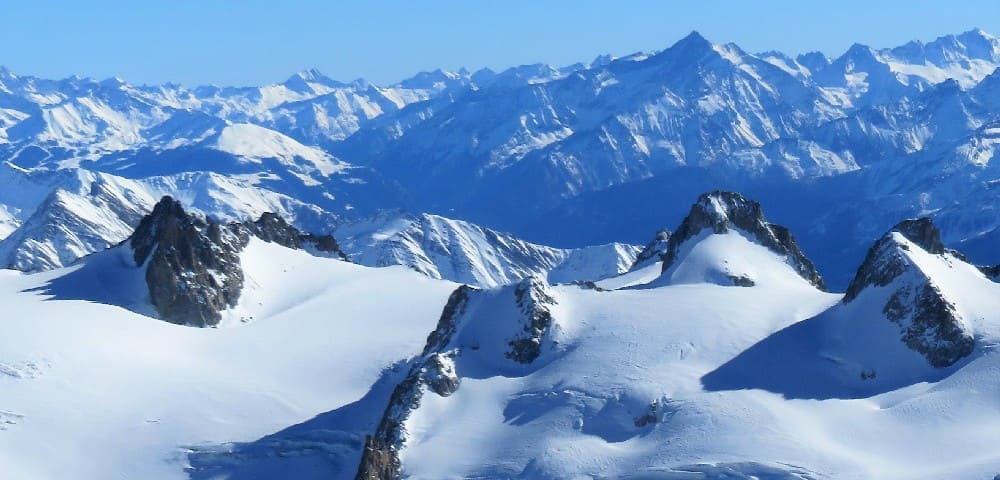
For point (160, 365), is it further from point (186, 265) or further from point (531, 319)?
point (531, 319)

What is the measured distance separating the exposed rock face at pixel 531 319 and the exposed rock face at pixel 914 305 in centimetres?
2690

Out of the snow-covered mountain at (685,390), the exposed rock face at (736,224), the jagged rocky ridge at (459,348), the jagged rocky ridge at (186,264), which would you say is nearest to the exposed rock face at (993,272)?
the snow-covered mountain at (685,390)

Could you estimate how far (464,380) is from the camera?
354 feet

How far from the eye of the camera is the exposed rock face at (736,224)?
156125 mm

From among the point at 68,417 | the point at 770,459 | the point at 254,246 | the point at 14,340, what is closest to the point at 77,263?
the point at 254,246

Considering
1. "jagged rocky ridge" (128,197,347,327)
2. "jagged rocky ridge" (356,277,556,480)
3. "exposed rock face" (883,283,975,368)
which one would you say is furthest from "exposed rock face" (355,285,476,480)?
"exposed rock face" (883,283,975,368)

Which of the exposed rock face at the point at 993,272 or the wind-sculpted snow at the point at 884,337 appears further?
the exposed rock face at the point at 993,272

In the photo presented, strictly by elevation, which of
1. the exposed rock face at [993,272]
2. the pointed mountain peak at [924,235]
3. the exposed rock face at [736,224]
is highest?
the exposed rock face at [736,224]

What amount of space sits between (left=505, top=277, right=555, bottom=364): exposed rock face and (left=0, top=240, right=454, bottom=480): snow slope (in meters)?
17.0

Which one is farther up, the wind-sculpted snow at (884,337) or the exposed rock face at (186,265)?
the exposed rock face at (186,265)

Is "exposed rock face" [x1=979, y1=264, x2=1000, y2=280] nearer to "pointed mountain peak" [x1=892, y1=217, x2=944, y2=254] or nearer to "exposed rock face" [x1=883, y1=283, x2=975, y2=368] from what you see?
"pointed mountain peak" [x1=892, y1=217, x2=944, y2=254]

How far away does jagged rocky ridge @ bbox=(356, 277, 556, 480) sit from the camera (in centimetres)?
9781

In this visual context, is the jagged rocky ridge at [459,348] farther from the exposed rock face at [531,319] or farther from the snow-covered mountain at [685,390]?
the snow-covered mountain at [685,390]

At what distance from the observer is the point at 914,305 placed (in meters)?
109
